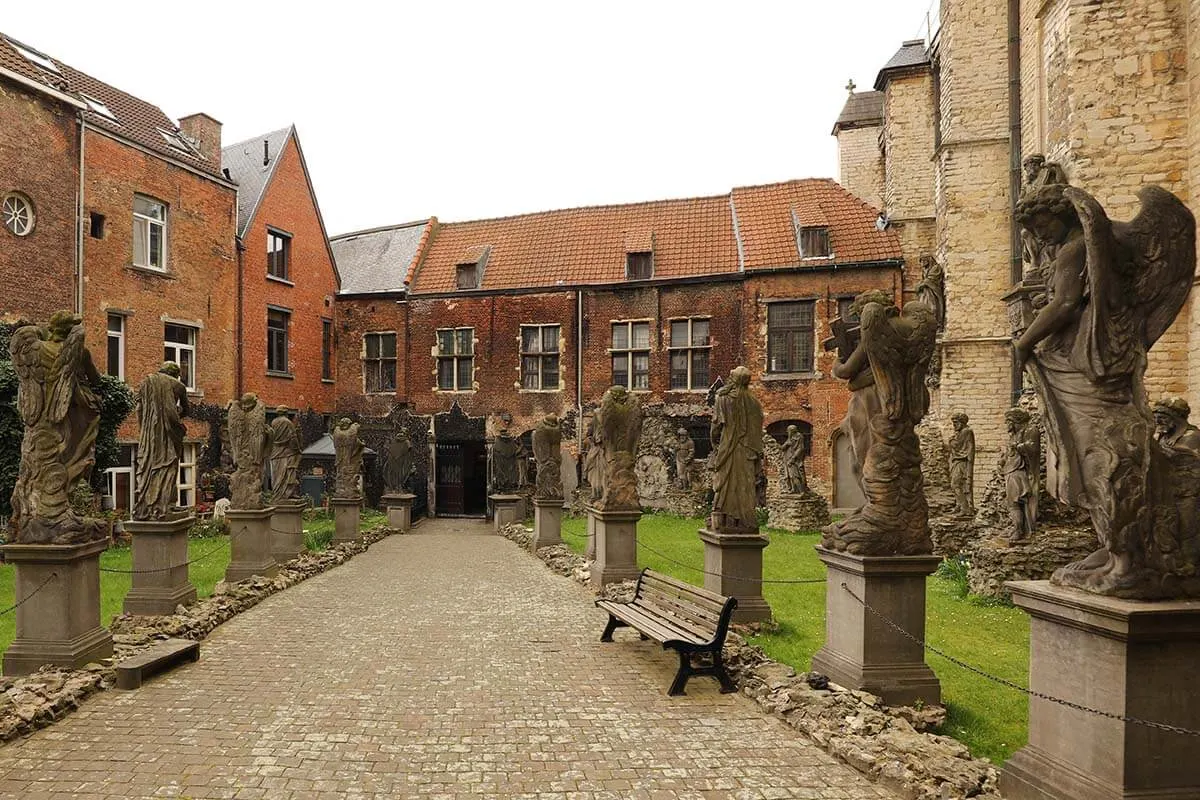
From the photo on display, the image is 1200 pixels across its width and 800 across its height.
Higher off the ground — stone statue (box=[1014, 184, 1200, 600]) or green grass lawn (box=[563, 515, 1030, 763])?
stone statue (box=[1014, 184, 1200, 600])

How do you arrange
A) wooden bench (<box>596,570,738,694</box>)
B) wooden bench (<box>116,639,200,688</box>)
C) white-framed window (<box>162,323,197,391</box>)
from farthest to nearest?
white-framed window (<box>162,323,197,391</box>), wooden bench (<box>116,639,200,688</box>), wooden bench (<box>596,570,738,694</box>)

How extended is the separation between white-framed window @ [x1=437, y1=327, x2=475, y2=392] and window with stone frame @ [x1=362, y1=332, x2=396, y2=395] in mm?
1976

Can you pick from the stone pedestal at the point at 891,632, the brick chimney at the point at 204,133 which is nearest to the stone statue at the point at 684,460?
the stone pedestal at the point at 891,632

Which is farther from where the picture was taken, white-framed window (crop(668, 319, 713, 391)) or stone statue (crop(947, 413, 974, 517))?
white-framed window (crop(668, 319, 713, 391))

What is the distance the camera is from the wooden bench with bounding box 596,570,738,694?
6172 millimetres

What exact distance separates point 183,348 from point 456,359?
8.73 meters

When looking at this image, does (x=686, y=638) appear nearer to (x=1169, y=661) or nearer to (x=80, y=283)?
(x=1169, y=661)

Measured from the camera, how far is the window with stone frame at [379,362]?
88.6ft

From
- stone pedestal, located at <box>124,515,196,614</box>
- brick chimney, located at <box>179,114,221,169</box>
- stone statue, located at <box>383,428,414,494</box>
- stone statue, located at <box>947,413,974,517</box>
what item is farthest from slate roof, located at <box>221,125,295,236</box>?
stone statue, located at <box>947,413,974,517</box>

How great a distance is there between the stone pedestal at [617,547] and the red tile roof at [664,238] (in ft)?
47.2

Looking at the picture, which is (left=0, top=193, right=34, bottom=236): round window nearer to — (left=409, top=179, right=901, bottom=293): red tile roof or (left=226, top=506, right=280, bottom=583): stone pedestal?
(left=226, top=506, right=280, bottom=583): stone pedestal

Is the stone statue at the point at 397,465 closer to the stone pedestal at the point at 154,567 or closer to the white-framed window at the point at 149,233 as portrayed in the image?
the white-framed window at the point at 149,233

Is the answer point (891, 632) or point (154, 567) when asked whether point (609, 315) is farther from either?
point (891, 632)

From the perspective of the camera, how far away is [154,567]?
891cm
